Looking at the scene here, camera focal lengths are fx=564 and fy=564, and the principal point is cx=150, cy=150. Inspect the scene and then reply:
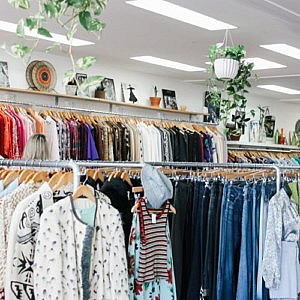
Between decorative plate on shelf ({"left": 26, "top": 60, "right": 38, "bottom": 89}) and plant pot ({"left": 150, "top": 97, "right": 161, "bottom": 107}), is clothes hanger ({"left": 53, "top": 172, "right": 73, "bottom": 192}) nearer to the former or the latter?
decorative plate on shelf ({"left": 26, "top": 60, "right": 38, "bottom": 89})

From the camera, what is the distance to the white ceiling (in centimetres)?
575

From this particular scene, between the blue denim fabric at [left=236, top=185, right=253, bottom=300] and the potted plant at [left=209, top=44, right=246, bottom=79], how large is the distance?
3.36m

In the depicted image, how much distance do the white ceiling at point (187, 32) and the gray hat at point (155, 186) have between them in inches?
123

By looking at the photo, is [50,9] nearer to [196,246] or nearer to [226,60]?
[196,246]

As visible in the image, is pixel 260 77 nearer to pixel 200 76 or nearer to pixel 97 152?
pixel 200 76

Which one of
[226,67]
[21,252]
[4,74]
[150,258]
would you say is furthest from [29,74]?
[21,252]

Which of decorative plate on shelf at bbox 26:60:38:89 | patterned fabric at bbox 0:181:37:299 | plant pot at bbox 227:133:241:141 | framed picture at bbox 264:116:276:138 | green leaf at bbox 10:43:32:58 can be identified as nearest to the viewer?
green leaf at bbox 10:43:32:58

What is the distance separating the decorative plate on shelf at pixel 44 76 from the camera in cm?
805

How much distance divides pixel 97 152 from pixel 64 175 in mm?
4524

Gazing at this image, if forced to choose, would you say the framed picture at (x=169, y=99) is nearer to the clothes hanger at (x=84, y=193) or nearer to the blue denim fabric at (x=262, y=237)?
the blue denim fabric at (x=262, y=237)

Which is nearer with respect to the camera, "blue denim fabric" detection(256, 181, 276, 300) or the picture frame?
"blue denim fabric" detection(256, 181, 276, 300)

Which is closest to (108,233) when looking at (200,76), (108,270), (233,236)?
(108,270)

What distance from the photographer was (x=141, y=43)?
→ 7531 mm

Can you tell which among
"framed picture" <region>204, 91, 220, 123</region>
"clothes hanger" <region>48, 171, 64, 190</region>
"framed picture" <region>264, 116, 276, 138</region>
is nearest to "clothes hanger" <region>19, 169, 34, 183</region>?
"clothes hanger" <region>48, 171, 64, 190</region>
